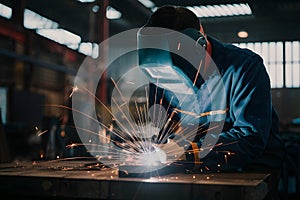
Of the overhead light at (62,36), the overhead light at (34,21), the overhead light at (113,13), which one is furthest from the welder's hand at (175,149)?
the overhead light at (113,13)

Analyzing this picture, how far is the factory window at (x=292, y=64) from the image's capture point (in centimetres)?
1041

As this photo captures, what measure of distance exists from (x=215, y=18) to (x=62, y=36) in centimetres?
280

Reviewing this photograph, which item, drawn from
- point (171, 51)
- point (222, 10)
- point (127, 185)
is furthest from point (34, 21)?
point (127, 185)

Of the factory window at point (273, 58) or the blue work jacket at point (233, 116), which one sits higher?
the factory window at point (273, 58)

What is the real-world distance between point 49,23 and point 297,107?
227 inches

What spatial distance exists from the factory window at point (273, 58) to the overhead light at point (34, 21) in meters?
4.44

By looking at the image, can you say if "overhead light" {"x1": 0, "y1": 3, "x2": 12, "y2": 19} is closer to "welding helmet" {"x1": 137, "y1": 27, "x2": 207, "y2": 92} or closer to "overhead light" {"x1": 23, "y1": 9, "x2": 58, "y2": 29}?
"overhead light" {"x1": 23, "y1": 9, "x2": 58, "y2": 29}

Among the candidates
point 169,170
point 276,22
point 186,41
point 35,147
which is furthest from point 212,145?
point 276,22

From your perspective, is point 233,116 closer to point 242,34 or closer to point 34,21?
point 34,21

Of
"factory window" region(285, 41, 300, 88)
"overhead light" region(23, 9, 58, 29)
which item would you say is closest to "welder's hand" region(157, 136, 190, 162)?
"overhead light" region(23, 9, 58, 29)

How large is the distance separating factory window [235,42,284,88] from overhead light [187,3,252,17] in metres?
1.71

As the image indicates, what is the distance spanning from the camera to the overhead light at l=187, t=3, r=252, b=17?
820cm

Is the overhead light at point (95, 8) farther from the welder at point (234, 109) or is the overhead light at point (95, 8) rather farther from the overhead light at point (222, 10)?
the welder at point (234, 109)

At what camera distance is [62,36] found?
8.62 meters
